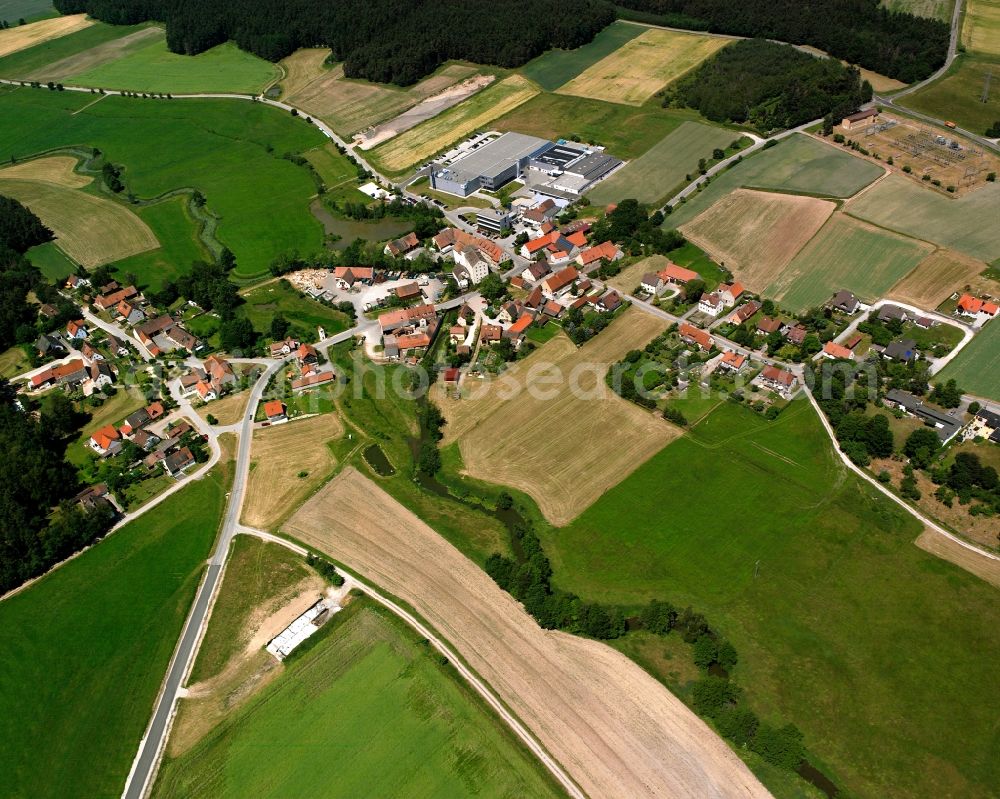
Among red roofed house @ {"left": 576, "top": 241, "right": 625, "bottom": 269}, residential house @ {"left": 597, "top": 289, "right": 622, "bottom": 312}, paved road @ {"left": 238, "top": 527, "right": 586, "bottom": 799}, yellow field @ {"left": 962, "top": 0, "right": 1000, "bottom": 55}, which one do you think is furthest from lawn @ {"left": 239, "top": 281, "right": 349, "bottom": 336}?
yellow field @ {"left": 962, "top": 0, "right": 1000, "bottom": 55}

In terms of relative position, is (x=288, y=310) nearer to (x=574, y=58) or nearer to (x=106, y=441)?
(x=106, y=441)

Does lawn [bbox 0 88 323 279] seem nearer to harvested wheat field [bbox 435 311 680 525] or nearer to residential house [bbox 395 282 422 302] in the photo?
residential house [bbox 395 282 422 302]

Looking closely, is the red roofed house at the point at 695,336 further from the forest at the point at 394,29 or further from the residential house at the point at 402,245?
the forest at the point at 394,29

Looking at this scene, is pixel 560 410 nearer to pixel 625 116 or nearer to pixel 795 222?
pixel 795 222

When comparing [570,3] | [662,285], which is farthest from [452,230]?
[570,3]

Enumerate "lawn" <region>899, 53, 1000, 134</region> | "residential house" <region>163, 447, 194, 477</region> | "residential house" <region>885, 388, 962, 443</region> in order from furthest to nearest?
1. "lawn" <region>899, 53, 1000, 134</region>
2. "residential house" <region>163, 447, 194, 477</region>
3. "residential house" <region>885, 388, 962, 443</region>
